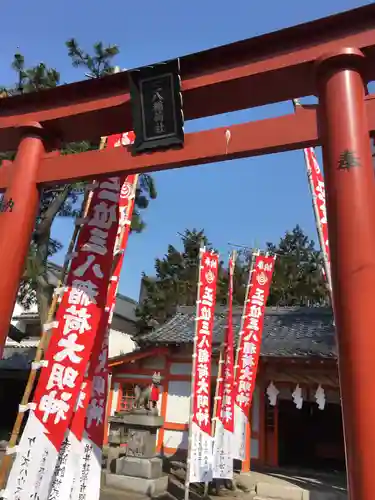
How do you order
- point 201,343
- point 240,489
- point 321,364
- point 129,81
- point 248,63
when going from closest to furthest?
point 248,63
point 129,81
point 201,343
point 240,489
point 321,364

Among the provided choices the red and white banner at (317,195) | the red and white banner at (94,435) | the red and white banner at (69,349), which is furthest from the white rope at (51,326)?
the red and white banner at (317,195)

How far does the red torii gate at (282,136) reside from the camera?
2.66m

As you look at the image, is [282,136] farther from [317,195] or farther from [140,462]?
[140,462]

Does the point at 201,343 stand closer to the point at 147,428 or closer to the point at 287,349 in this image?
the point at 147,428

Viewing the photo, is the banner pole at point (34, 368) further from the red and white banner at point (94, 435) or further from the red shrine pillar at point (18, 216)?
the red and white banner at point (94, 435)

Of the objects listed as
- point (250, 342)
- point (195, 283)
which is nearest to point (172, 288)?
point (195, 283)

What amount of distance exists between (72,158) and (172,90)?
3.73 feet

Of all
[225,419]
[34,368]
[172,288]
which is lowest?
[225,419]

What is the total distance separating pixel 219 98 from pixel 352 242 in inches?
74.6

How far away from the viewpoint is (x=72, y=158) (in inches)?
165

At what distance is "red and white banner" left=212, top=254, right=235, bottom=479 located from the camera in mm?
8125

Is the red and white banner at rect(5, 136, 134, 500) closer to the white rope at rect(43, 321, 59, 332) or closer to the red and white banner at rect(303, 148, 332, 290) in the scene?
the white rope at rect(43, 321, 59, 332)

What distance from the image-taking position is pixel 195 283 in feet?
94.8

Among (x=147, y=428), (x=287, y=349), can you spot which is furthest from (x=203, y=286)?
(x=287, y=349)
